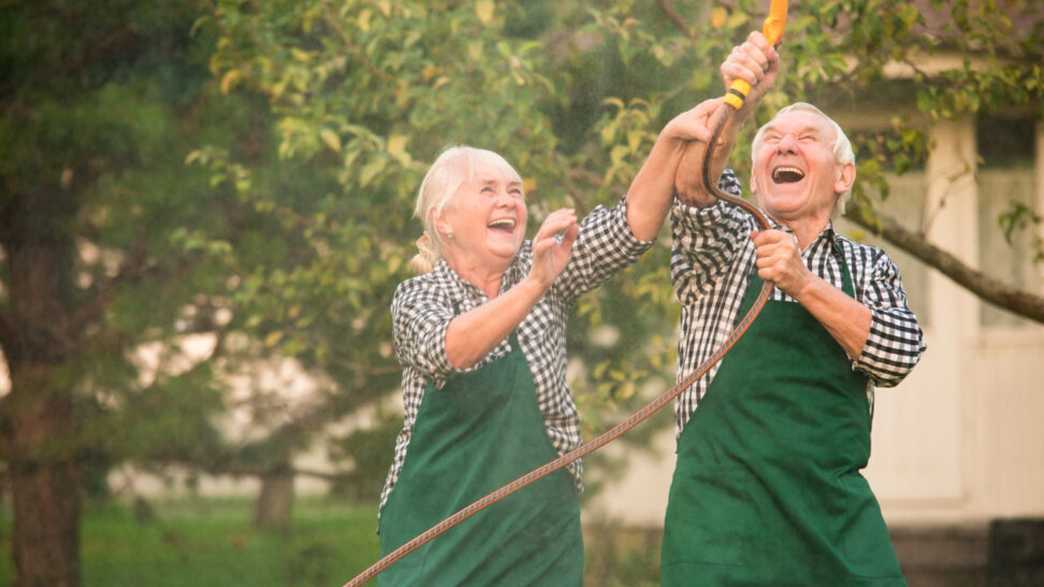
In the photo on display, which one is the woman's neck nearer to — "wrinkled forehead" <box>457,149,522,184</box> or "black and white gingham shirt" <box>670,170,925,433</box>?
"wrinkled forehead" <box>457,149,522,184</box>

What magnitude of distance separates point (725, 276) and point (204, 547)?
362 centimetres

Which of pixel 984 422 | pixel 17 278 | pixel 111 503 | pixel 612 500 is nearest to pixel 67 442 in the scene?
pixel 111 503

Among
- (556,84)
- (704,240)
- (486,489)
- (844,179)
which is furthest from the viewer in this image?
(556,84)

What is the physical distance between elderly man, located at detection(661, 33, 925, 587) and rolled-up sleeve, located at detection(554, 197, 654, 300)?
12 cm

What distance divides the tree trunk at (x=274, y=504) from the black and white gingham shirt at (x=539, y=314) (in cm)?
284

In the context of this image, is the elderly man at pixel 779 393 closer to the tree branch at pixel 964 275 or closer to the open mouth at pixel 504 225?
the open mouth at pixel 504 225

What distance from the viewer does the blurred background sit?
3.84 meters

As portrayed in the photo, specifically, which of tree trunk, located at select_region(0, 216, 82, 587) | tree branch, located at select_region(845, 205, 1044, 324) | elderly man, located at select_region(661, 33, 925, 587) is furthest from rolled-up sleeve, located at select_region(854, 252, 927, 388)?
tree trunk, located at select_region(0, 216, 82, 587)

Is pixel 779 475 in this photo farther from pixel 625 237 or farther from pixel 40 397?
pixel 40 397

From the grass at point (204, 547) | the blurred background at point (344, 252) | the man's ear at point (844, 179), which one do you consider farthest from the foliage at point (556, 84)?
the grass at point (204, 547)

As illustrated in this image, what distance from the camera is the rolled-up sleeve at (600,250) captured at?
2.45m

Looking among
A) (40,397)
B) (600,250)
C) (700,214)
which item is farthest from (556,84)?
(40,397)

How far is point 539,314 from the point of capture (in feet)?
8.57

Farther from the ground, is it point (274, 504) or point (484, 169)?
point (484, 169)
